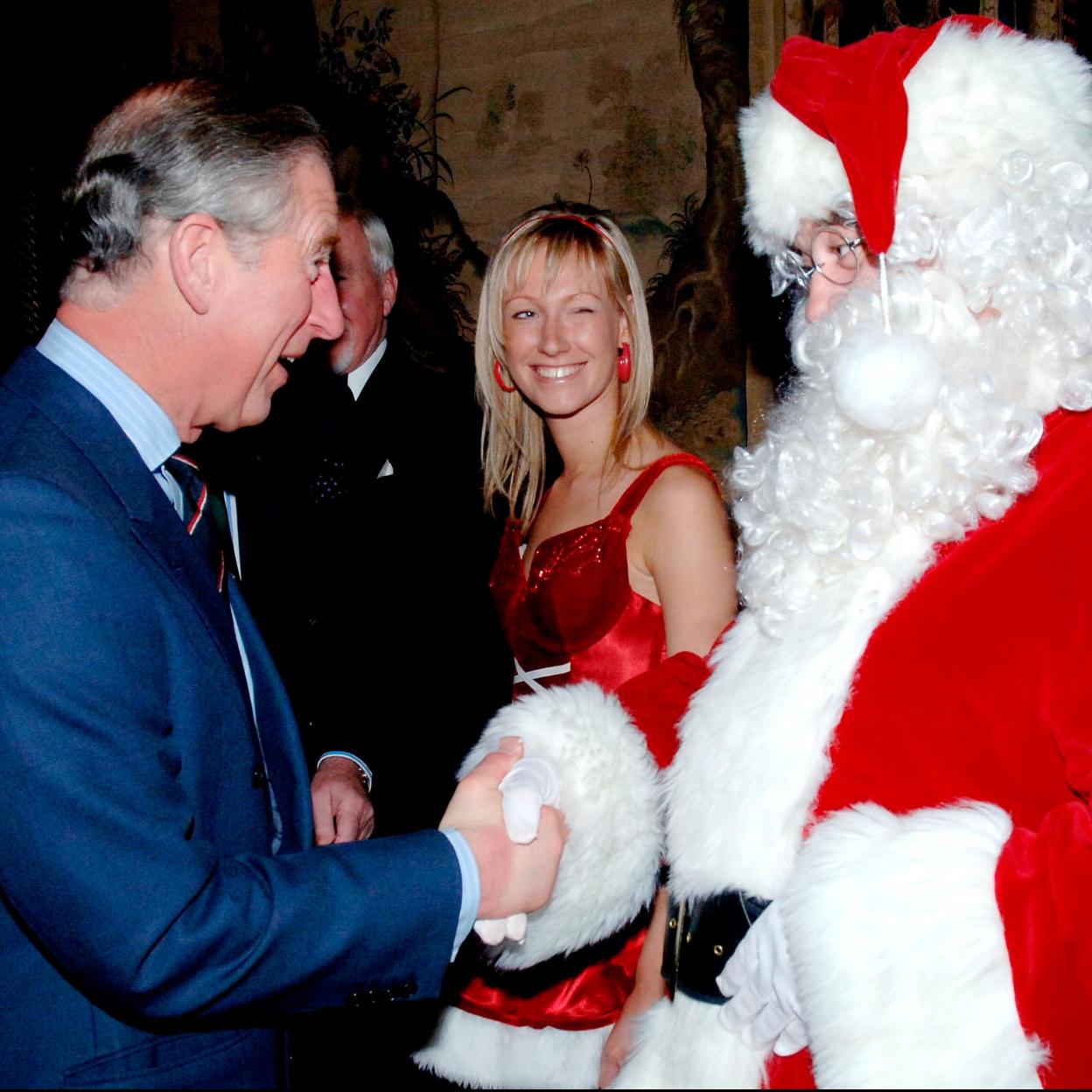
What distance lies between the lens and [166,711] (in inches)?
55.4

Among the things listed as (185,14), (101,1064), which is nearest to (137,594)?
(101,1064)

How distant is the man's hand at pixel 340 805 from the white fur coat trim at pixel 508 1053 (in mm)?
467

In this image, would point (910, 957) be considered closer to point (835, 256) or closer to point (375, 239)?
point (835, 256)

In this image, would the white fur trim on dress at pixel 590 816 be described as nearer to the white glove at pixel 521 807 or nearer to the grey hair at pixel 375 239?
the white glove at pixel 521 807

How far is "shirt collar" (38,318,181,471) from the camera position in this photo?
150 cm

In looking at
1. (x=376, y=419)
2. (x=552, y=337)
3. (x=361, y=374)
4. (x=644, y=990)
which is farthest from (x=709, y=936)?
(x=361, y=374)

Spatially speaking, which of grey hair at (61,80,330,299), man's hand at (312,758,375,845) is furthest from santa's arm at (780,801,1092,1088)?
man's hand at (312,758,375,845)

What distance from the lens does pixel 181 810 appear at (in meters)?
1.35

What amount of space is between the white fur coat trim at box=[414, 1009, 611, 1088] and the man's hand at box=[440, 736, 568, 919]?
866mm

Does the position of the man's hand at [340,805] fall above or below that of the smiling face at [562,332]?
below

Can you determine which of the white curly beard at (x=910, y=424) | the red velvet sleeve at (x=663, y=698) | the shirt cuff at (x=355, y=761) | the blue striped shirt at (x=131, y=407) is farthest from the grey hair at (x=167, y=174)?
the shirt cuff at (x=355, y=761)

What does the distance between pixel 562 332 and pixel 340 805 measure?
127 cm

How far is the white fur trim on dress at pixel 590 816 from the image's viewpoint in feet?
5.44

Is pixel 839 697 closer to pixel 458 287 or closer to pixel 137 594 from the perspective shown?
pixel 137 594
